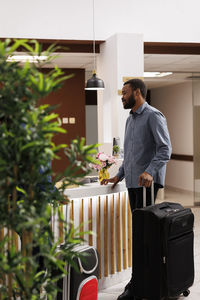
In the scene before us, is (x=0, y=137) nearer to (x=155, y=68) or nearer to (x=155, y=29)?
(x=155, y=29)

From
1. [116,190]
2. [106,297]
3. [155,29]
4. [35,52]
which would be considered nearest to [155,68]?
[155,29]

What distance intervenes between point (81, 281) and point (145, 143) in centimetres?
127

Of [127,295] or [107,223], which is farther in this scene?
[107,223]

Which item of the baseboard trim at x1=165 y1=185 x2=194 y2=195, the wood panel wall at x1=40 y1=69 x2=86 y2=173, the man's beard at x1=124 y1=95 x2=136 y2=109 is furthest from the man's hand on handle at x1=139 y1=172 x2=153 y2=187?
the baseboard trim at x1=165 y1=185 x2=194 y2=195

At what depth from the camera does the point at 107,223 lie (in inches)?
173

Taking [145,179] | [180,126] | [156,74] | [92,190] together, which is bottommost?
[92,190]

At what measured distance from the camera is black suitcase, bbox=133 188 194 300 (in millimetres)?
3635

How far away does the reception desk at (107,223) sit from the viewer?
4.17 meters

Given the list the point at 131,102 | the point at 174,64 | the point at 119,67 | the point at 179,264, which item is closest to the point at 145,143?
the point at 131,102

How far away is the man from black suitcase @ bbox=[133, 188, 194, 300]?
176 millimetres

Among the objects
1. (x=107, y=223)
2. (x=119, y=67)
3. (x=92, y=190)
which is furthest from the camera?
(x=119, y=67)

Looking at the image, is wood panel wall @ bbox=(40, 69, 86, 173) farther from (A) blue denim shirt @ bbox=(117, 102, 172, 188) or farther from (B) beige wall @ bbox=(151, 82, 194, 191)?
(A) blue denim shirt @ bbox=(117, 102, 172, 188)

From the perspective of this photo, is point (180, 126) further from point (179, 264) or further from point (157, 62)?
point (179, 264)

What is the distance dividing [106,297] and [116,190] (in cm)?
93
